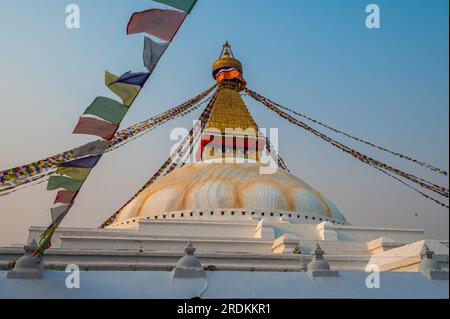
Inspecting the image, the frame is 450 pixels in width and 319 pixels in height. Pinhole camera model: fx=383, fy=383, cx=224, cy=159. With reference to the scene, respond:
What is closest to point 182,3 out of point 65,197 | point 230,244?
point 65,197

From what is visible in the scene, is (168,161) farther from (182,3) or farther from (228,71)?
(182,3)

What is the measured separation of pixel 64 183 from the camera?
5.37 m

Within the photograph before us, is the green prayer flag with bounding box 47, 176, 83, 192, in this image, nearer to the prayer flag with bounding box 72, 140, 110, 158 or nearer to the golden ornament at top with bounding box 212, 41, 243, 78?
the prayer flag with bounding box 72, 140, 110, 158

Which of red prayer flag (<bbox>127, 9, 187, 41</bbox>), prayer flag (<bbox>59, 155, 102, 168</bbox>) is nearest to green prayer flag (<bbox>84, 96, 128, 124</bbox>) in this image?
prayer flag (<bbox>59, 155, 102, 168</bbox>)

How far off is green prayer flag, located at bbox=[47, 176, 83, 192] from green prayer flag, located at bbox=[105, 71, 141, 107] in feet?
4.50

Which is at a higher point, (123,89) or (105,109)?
(123,89)

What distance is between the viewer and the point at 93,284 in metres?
5.33

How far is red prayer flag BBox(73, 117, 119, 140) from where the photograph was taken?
5109mm

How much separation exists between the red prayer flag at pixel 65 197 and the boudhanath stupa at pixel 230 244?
945mm

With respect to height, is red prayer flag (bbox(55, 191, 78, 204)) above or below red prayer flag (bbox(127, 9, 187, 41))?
below

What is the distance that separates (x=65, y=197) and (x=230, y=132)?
16.0 metres
